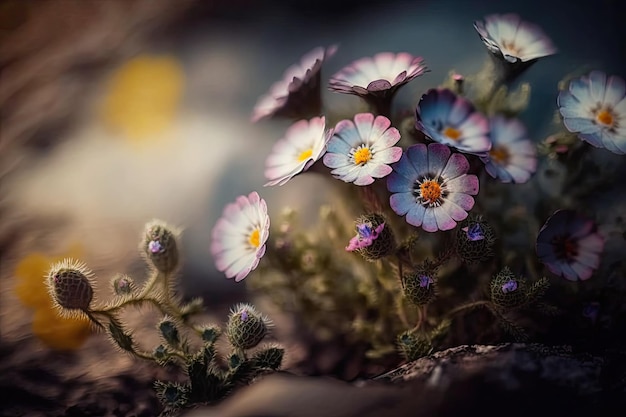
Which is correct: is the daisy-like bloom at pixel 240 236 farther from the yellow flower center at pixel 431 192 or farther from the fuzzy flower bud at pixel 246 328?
the yellow flower center at pixel 431 192

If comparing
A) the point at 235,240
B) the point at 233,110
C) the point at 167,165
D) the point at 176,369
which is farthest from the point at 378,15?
the point at 176,369

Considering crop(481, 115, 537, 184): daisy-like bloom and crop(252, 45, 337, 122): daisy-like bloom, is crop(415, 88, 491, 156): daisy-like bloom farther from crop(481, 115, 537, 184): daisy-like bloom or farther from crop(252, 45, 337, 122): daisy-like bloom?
crop(252, 45, 337, 122): daisy-like bloom

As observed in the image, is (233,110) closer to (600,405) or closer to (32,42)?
(32,42)

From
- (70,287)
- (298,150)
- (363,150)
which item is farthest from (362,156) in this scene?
(70,287)

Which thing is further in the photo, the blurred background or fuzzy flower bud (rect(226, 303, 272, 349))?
the blurred background

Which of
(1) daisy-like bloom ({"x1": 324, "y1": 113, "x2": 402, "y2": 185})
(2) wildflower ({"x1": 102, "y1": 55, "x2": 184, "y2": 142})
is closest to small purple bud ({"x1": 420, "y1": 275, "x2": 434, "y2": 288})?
(1) daisy-like bloom ({"x1": 324, "y1": 113, "x2": 402, "y2": 185})

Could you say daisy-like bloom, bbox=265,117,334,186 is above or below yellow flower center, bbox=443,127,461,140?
above

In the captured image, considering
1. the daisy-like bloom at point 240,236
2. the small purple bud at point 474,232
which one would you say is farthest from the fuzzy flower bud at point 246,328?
the small purple bud at point 474,232

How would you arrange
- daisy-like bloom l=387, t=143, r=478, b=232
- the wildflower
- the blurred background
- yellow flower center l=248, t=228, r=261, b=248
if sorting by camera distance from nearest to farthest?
daisy-like bloom l=387, t=143, r=478, b=232
yellow flower center l=248, t=228, r=261, b=248
the blurred background
the wildflower
